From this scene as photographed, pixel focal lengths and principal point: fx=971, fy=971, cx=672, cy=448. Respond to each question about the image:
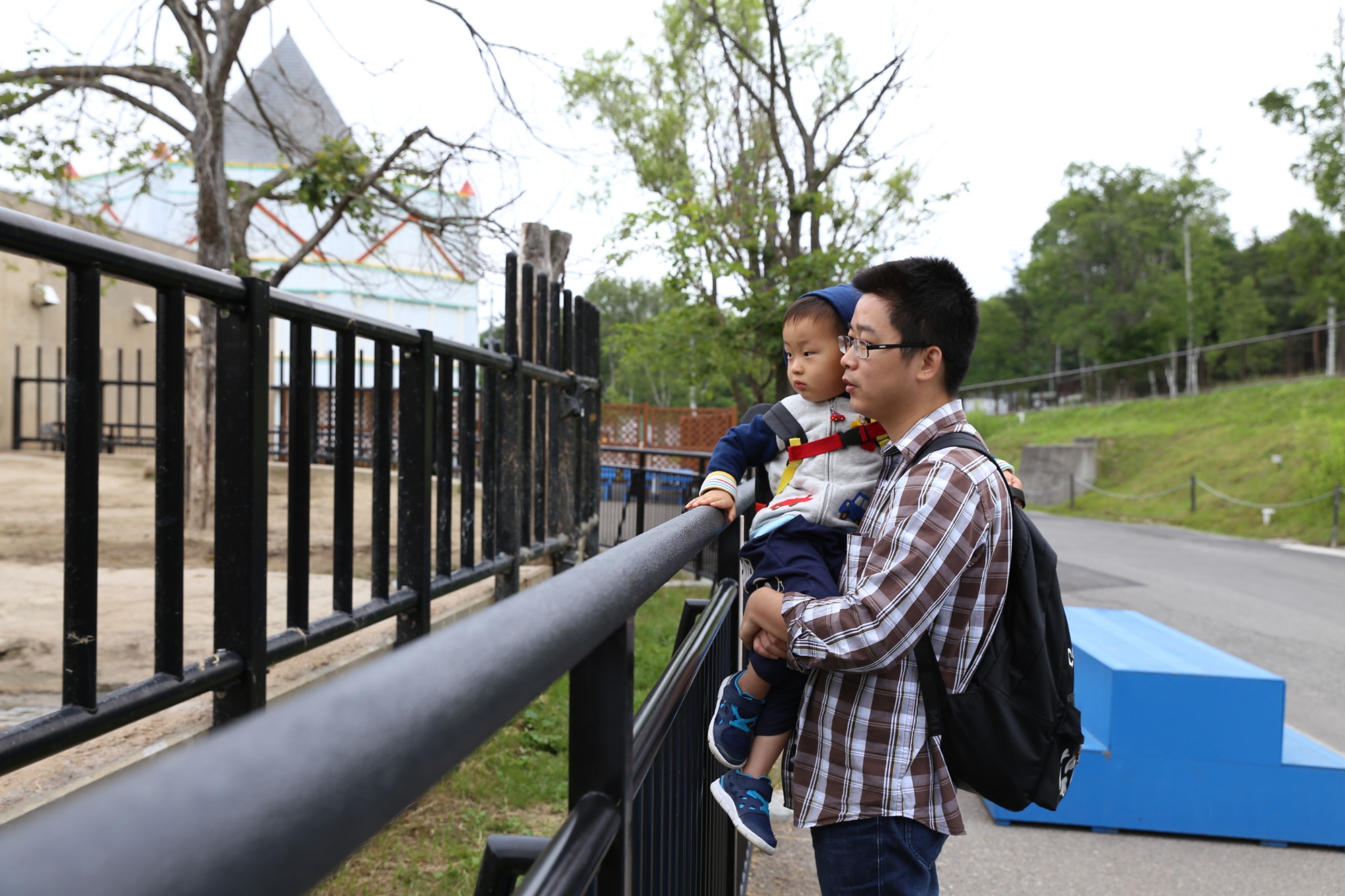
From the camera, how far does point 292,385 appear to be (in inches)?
115

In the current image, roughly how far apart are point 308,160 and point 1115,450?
26.5 metres

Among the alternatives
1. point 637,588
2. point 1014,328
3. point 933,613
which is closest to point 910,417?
point 933,613

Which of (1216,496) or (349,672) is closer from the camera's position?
(349,672)

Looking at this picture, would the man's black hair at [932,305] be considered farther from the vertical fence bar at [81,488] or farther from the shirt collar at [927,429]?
the vertical fence bar at [81,488]

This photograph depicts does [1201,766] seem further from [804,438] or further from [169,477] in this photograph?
[169,477]

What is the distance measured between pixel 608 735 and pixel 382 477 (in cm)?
254

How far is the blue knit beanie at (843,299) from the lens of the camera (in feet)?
7.18

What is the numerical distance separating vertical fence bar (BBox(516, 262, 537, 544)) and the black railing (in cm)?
46

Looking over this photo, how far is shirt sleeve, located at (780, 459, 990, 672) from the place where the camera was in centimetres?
164

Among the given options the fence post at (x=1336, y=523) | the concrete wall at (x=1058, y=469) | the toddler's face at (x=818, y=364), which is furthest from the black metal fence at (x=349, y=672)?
the concrete wall at (x=1058, y=469)

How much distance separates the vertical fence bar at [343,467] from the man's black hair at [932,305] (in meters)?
1.98

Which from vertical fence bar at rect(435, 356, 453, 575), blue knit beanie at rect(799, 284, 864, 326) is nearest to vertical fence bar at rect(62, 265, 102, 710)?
blue knit beanie at rect(799, 284, 864, 326)

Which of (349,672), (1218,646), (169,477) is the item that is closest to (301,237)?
(1218,646)

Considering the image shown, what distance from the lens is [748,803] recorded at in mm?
2029
